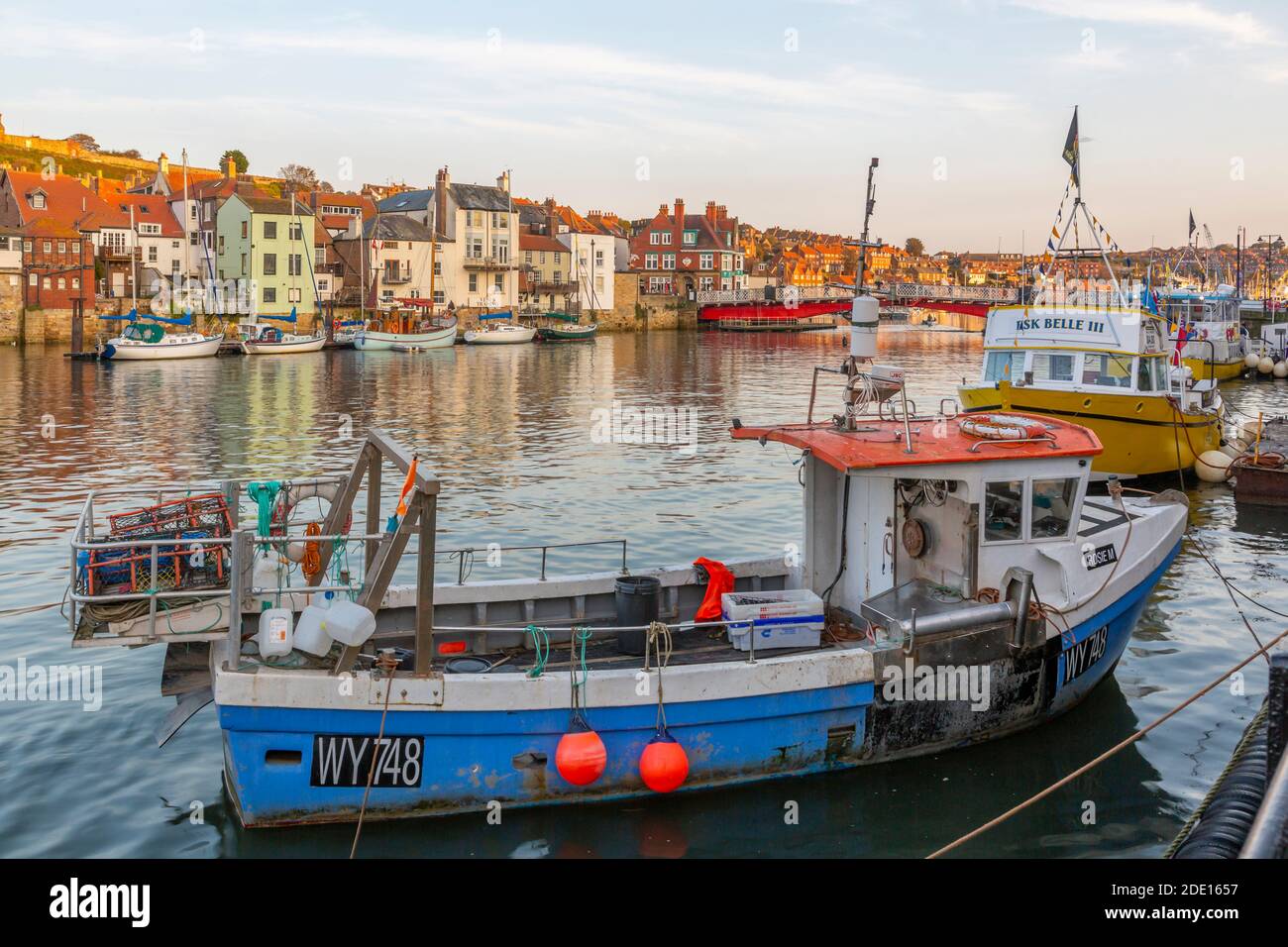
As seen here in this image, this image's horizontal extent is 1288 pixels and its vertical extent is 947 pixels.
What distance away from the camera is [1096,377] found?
2655 centimetres

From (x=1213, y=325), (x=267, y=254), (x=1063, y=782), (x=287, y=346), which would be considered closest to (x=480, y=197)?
(x=267, y=254)

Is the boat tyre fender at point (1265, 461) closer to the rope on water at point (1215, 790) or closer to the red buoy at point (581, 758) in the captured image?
the rope on water at point (1215, 790)

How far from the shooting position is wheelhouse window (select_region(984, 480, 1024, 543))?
40.2ft

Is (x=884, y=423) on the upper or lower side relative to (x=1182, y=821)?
upper

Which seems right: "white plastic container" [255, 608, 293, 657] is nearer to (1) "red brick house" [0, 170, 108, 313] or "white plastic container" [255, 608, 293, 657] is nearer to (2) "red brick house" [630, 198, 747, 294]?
(1) "red brick house" [0, 170, 108, 313]

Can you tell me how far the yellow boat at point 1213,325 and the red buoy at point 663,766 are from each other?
50.6 metres

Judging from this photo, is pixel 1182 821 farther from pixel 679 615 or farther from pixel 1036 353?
pixel 1036 353

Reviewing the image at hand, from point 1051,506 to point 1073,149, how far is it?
18127mm

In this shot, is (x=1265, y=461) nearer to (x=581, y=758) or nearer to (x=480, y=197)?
(x=581, y=758)

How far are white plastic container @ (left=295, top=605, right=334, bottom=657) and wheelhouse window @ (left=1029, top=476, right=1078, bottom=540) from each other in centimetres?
733

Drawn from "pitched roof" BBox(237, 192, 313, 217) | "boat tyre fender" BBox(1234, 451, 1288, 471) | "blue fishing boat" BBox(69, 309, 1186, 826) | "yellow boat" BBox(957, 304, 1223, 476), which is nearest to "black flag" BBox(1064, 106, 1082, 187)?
"yellow boat" BBox(957, 304, 1223, 476)
